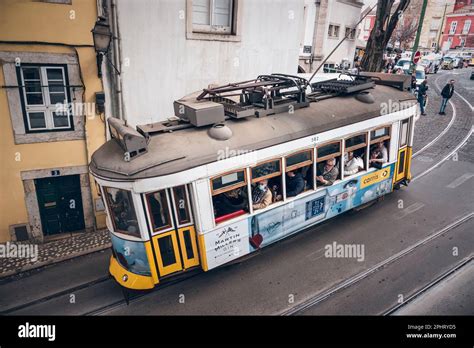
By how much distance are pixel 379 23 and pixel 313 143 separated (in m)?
10.3

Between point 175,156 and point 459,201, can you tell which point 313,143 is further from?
point 459,201

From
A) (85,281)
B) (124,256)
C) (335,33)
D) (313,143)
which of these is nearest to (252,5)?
(313,143)

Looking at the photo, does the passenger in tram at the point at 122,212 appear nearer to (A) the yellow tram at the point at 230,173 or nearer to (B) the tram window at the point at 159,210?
(A) the yellow tram at the point at 230,173

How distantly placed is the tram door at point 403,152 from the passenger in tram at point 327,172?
2.76 metres

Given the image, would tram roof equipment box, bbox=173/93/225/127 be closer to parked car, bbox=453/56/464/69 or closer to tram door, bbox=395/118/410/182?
tram door, bbox=395/118/410/182

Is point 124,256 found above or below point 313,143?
below

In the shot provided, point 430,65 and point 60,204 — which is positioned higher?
point 430,65

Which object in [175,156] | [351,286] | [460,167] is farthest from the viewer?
[460,167]

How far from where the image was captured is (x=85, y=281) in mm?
7465

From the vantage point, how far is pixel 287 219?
7449 millimetres

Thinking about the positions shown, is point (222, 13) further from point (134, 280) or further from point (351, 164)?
point (134, 280)

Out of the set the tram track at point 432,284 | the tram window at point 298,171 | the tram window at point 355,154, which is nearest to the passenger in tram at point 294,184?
the tram window at point 298,171

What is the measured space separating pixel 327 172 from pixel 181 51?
17.8 ft

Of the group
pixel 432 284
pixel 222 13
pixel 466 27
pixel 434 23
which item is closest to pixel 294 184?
pixel 432 284
